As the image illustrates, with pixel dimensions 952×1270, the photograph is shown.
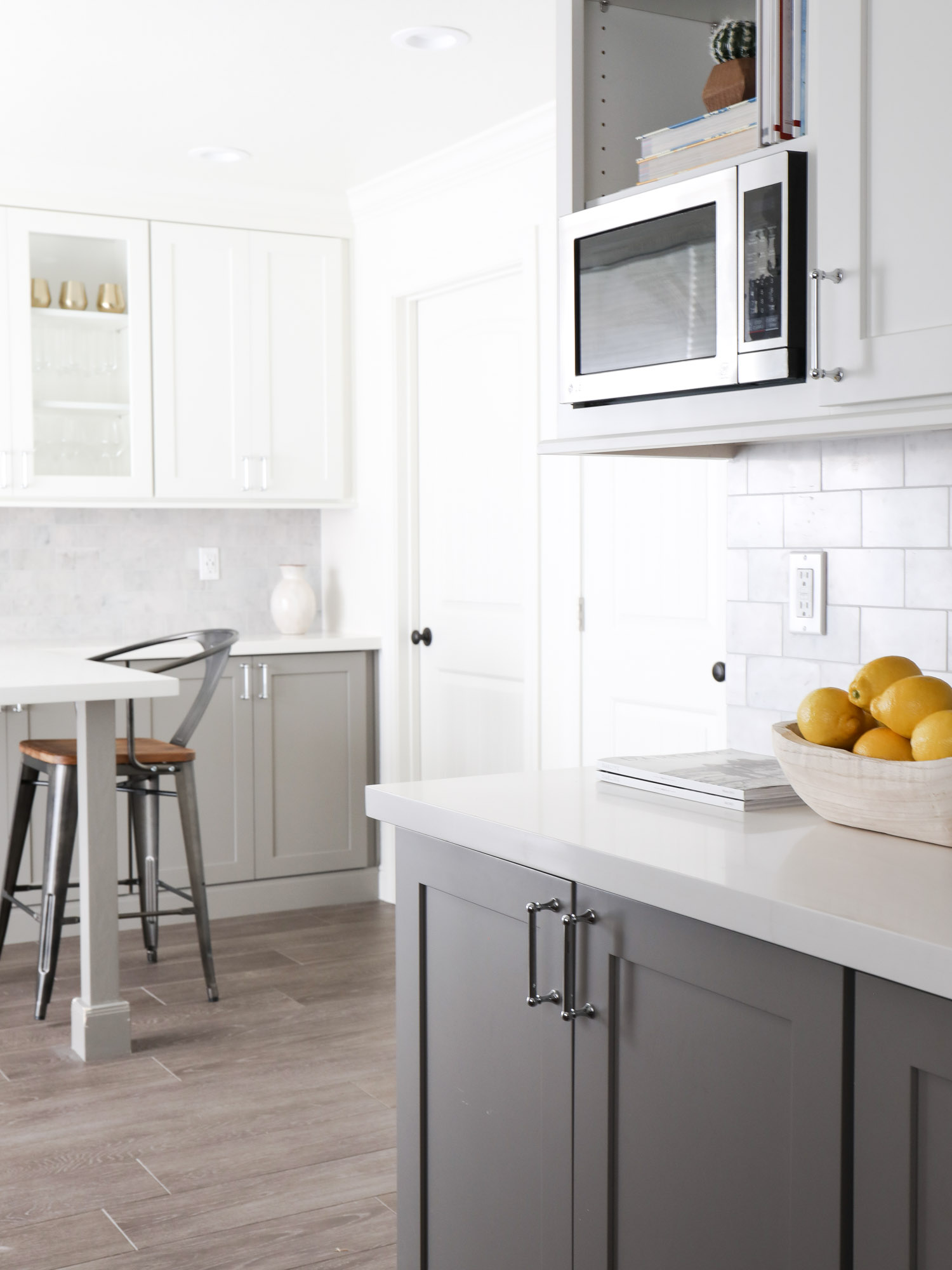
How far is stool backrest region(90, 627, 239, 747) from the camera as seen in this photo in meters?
→ 3.60

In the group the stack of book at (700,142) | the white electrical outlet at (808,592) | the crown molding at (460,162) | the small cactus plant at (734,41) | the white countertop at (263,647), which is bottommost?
the white countertop at (263,647)

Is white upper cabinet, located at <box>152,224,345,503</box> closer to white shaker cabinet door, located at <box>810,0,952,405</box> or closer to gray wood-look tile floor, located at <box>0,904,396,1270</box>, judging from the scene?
gray wood-look tile floor, located at <box>0,904,396,1270</box>

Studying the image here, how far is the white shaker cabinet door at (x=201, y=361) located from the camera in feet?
14.8

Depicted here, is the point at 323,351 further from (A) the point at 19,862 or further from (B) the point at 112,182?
(A) the point at 19,862

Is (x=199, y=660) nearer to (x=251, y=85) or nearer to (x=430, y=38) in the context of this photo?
(x=251, y=85)

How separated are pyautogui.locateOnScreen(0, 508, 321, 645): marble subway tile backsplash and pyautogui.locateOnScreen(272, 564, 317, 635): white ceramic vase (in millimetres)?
195

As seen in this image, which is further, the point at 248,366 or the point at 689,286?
the point at 248,366

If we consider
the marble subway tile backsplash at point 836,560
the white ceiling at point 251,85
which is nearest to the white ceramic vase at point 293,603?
the white ceiling at point 251,85

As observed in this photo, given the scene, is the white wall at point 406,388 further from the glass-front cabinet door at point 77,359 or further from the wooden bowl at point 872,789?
the wooden bowl at point 872,789

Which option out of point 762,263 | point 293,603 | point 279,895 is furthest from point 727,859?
point 293,603

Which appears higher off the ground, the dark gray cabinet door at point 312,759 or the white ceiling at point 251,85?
the white ceiling at point 251,85

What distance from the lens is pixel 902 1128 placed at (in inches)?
45.4

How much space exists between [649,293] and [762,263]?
0.74ft

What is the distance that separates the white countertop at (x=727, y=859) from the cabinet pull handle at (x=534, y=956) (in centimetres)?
4
